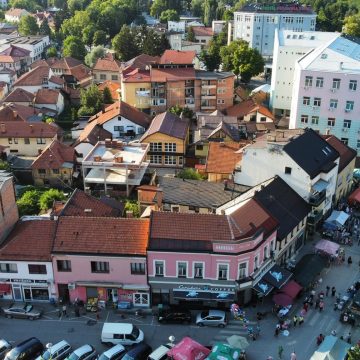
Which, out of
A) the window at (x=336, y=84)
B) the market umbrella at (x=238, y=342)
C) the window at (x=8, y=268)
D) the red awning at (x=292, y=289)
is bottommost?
the red awning at (x=292, y=289)

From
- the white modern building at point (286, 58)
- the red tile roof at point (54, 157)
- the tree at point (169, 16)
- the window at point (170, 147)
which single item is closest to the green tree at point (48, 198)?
the red tile roof at point (54, 157)

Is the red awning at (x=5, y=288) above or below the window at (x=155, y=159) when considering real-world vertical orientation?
above

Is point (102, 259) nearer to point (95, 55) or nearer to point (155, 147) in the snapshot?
point (155, 147)

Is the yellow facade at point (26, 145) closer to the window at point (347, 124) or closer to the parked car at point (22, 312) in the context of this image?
the parked car at point (22, 312)

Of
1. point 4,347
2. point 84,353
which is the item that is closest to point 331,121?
point 84,353

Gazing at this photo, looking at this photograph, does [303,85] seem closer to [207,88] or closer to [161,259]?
[207,88]

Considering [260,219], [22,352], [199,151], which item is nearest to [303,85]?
[199,151]
